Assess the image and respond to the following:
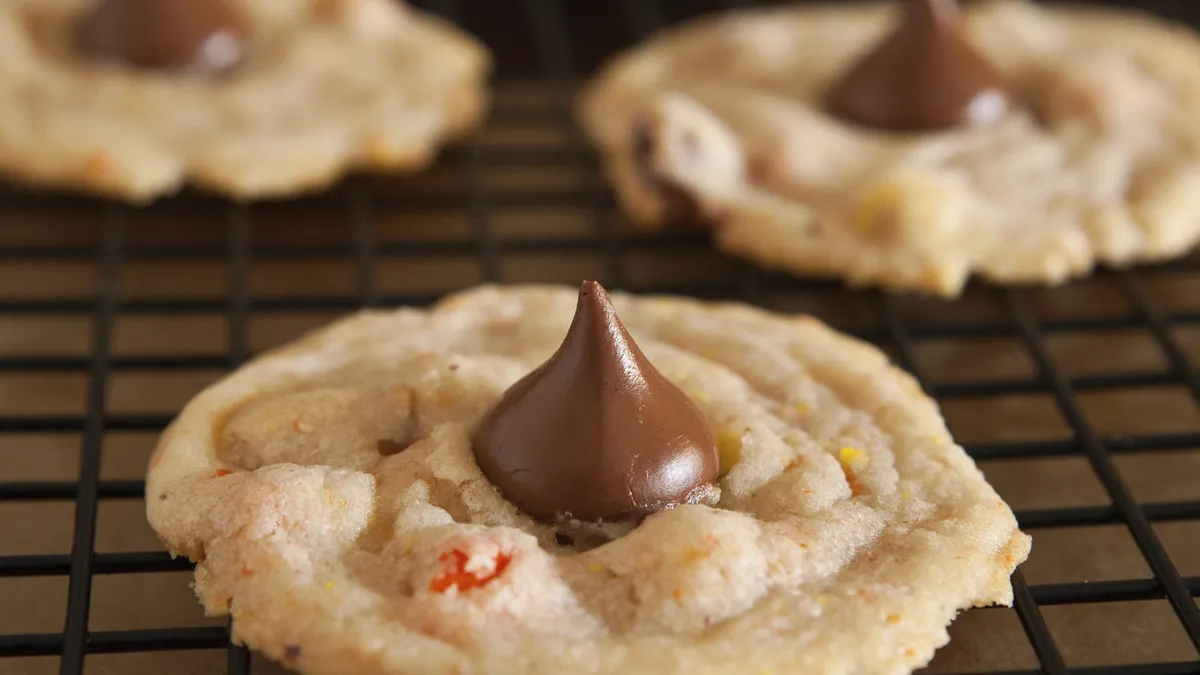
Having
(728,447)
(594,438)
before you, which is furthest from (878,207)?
(594,438)

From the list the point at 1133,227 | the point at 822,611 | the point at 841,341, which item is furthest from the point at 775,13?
the point at 822,611

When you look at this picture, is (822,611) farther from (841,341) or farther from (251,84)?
(251,84)

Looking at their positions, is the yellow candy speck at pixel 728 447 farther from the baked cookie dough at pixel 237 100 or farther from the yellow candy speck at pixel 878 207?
the baked cookie dough at pixel 237 100

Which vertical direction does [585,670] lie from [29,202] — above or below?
above

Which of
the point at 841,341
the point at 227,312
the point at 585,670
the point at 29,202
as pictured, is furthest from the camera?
the point at 29,202

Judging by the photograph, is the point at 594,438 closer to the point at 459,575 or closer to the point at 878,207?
the point at 459,575

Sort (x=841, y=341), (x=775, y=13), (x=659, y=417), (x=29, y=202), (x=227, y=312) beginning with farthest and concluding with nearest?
(x=775, y=13) < (x=29, y=202) < (x=227, y=312) < (x=841, y=341) < (x=659, y=417)

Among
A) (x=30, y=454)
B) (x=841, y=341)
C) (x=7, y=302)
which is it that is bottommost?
(x=30, y=454)
